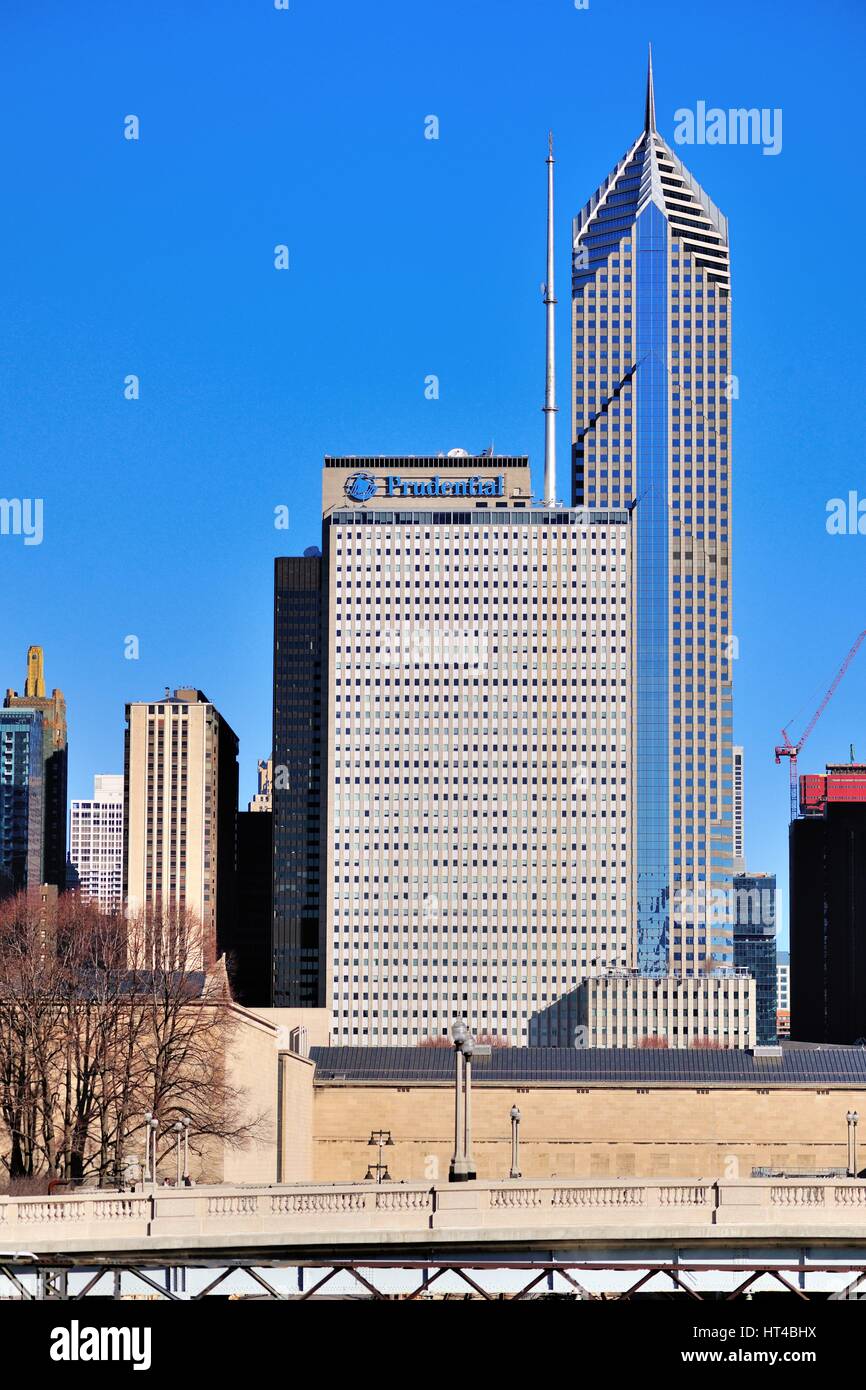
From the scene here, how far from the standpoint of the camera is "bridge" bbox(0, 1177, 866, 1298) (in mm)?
43500

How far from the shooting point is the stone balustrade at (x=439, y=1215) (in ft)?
147

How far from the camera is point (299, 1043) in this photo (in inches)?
4951

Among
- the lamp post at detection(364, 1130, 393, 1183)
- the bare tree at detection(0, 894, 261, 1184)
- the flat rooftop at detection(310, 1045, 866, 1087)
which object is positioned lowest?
the lamp post at detection(364, 1130, 393, 1183)

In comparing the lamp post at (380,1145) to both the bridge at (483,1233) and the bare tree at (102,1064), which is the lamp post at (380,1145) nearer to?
the bare tree at (102,1064)

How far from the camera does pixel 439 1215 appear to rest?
4578 cm
